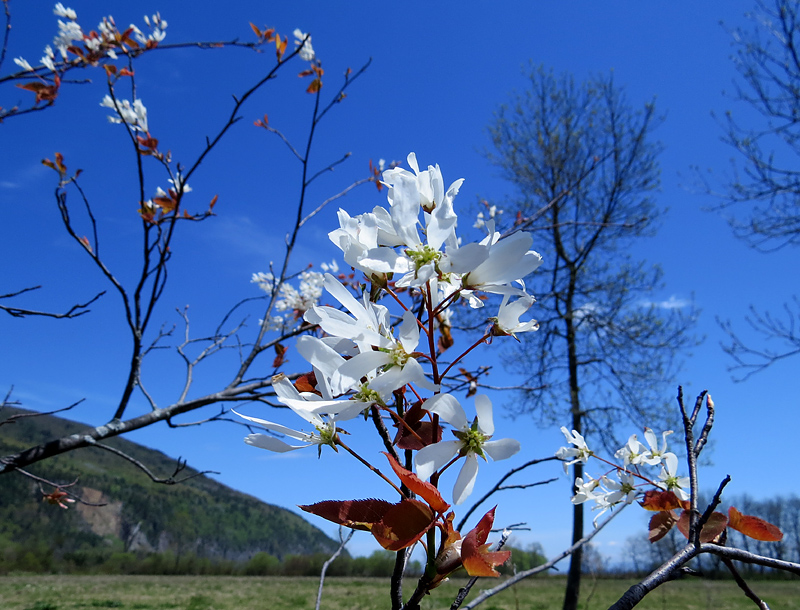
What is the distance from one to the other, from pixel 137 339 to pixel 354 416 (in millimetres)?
1466

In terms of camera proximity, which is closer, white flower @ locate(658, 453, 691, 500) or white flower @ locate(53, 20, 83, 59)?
white flower @ locate(658, 453, 691, 500)

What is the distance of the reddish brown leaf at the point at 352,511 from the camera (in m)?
0.36

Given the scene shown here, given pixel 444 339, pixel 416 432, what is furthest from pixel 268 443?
pixel 444 339

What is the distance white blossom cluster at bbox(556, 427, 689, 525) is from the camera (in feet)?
2.95

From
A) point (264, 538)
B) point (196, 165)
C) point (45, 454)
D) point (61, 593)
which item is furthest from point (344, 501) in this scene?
point (264, 538)

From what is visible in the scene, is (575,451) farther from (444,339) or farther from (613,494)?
(444,339)

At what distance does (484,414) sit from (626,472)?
681 millimetres

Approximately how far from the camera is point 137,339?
1.56m

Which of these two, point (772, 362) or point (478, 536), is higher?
point (772, 362)

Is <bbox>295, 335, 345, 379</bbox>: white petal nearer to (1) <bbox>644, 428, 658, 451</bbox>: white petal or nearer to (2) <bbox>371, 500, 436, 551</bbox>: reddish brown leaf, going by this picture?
(2) <bbox>371, 500, 436, 551</bbox>: reddish brown leaf

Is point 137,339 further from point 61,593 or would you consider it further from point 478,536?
point 61,593

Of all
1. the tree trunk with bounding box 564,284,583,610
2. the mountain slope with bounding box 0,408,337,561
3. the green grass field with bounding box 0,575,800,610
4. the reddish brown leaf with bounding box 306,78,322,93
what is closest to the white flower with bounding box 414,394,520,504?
the reddish brown leaf with bounding box 306,78,322,93

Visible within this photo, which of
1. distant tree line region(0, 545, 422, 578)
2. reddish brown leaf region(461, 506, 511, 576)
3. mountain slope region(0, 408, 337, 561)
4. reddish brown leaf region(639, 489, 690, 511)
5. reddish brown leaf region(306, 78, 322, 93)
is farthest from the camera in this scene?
mountain slope region(0, 408, 337, 561)

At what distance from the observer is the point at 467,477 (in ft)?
1.18
